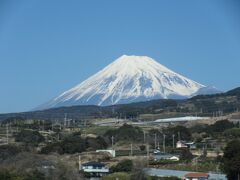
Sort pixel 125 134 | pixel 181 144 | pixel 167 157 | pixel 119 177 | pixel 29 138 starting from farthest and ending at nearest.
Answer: pixel 125 134 < pixel 29 138 < pixel 181 144 < pixel 167 157 < pixel 119 177

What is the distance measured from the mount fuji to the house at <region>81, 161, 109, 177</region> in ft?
388

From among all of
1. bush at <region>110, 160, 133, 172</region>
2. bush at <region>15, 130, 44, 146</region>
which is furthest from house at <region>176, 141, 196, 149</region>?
bush at <region>110, 160, 133, 172</region>

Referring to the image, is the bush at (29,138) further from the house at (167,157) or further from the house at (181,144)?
the house at (167,157)

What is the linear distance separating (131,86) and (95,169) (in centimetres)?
13783

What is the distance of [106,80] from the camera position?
529ft

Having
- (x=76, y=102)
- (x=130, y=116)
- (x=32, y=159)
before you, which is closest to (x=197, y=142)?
(x=32, y=159)

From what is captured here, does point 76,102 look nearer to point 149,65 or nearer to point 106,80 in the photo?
point 106,80

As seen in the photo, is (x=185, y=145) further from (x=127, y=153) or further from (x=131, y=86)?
(x=131, y=86)

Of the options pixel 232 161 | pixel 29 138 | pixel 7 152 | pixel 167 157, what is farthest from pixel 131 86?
pixel 232 161

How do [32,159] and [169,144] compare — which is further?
[169,144]

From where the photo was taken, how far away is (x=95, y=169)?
29.7m

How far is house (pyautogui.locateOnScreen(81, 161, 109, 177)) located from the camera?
29.1m

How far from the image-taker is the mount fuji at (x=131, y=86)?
155 metres

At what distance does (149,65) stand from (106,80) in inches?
680
